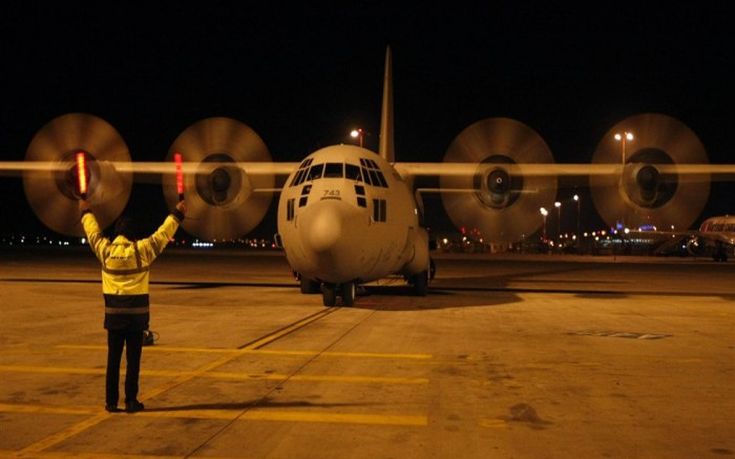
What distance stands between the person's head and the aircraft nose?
7662 millimetres

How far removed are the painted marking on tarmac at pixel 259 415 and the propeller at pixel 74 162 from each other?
20678mm

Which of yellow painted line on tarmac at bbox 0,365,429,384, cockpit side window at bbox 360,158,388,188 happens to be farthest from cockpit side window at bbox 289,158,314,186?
yellow painted line on tarmac at bbox 0,365,429,384

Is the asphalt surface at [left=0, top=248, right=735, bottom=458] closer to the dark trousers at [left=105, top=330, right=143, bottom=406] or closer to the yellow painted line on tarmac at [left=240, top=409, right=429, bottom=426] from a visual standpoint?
the yellow painted line on tarmac at [left=240, top=409, right=429, bottom=426]

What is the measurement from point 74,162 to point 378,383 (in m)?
21.4

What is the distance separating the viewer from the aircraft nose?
14797mm

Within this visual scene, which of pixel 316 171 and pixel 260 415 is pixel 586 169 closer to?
pixel 316 171

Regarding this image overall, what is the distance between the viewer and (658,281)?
2905 cm

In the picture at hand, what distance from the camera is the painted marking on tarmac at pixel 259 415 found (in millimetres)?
6434

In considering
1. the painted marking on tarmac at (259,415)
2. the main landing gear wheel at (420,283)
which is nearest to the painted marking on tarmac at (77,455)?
the painted marking on tarmac at (259,415)

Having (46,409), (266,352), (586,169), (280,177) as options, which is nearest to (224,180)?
(280,177)

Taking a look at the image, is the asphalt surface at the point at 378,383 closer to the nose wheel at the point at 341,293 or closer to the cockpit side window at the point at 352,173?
the nose wheel at the point at 341,293

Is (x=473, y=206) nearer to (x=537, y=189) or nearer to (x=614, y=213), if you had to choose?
(x=537, y=189)

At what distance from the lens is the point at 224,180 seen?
26031 millimetres

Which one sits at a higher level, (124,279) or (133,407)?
(124,279)
